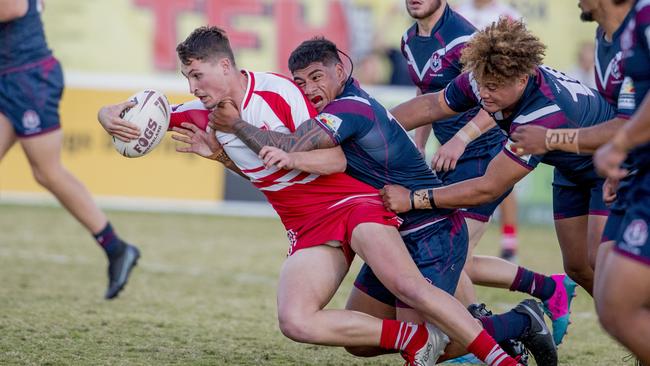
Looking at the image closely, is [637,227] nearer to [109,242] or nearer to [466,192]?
[466,192]

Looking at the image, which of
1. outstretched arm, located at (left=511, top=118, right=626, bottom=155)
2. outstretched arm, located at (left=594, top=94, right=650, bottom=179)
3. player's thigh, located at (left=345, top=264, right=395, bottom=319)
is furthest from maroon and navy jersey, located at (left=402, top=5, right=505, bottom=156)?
outstretched arm, located at (left=594, top=94, right=650, bottom=179)

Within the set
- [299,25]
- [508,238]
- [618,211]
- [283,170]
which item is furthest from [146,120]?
[299,25]

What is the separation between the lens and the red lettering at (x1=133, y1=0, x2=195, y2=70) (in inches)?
617

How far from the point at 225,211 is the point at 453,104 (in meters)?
8.19

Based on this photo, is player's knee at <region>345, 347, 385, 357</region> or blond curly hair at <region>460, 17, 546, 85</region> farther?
player's knee at <region>345, 347, 385, 357</region>

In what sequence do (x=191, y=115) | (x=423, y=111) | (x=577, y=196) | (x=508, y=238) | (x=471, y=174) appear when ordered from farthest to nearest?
1. (x=508, y=238)
2. (x=471, y=174)
3. (x=423, y=111)
4. (x=577, y=196)
5. (x=191, y=115)

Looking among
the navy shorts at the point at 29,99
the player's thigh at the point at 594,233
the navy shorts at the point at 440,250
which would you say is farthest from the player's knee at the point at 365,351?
the navy shorts at the point at 29,99

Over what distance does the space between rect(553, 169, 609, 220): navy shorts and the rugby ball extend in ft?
7.31

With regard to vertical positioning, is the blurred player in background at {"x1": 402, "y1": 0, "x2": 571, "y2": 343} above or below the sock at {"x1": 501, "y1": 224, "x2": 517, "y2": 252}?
above

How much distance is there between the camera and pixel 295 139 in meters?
5.14

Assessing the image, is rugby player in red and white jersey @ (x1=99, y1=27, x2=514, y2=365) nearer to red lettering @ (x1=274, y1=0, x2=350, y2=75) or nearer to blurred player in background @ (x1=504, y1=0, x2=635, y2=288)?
blurred player in background @ (x1=504, y1=0, x2=635, y2=288)

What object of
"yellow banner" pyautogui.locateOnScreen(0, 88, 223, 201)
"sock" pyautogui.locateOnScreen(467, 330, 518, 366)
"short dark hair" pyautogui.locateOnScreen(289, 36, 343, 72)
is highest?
"short dark hair" pyautogui.locateOnScreen(289, 36, 343, 72)

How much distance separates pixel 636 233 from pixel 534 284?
7.02 feet

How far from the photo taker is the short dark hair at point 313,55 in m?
5.44
